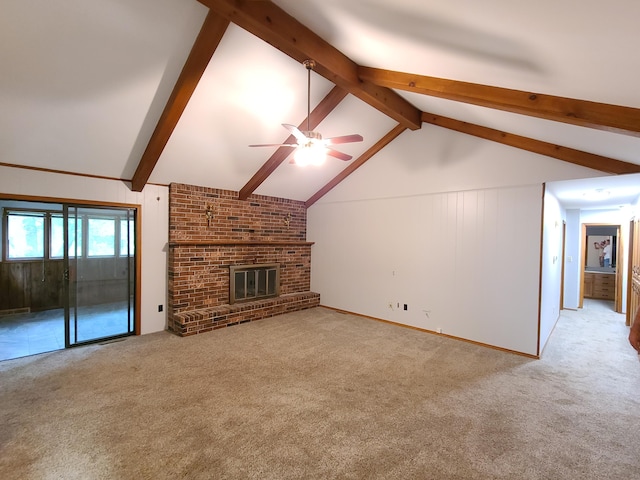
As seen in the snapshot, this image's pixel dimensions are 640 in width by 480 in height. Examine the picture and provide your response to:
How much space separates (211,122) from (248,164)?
108 centimetres

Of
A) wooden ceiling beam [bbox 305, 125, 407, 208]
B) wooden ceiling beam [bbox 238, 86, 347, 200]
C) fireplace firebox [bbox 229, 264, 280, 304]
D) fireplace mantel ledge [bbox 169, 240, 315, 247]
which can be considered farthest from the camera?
fireplace firebox [bbox 229, 264, 280, 304]

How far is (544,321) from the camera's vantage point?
417cm

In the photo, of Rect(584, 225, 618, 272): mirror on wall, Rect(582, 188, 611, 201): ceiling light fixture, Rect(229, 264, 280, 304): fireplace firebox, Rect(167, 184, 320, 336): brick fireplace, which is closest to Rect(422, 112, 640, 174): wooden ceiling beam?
Rect(582, 188, 611, 201): ceiling light fixture

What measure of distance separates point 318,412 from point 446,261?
304cm

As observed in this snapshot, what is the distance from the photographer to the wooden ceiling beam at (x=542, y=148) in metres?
3.26

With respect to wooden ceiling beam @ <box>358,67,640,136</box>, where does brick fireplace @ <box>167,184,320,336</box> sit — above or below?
below

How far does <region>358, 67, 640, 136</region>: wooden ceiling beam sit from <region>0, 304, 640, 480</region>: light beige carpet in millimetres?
2343

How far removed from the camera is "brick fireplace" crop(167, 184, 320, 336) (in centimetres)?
471

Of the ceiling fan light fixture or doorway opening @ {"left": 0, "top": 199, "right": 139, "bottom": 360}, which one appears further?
doorway opening @ {"left": 0, "top": 199, "right": 139, "bottom": 360}

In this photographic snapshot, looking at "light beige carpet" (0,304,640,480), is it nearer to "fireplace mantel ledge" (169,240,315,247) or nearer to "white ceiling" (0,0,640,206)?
"fireplace mantel ledge" (169,240,315,247)

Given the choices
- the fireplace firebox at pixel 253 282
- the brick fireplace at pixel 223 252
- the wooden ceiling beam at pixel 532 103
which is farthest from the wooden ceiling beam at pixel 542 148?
the fireplace firebox at pixel 253 282

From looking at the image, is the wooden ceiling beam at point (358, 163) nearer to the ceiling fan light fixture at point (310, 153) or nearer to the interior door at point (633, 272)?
the ceiling fan light fixture at point (310, 153)

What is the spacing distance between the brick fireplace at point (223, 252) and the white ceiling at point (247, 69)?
769 mm

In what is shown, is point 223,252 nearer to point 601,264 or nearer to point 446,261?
point 446,261
